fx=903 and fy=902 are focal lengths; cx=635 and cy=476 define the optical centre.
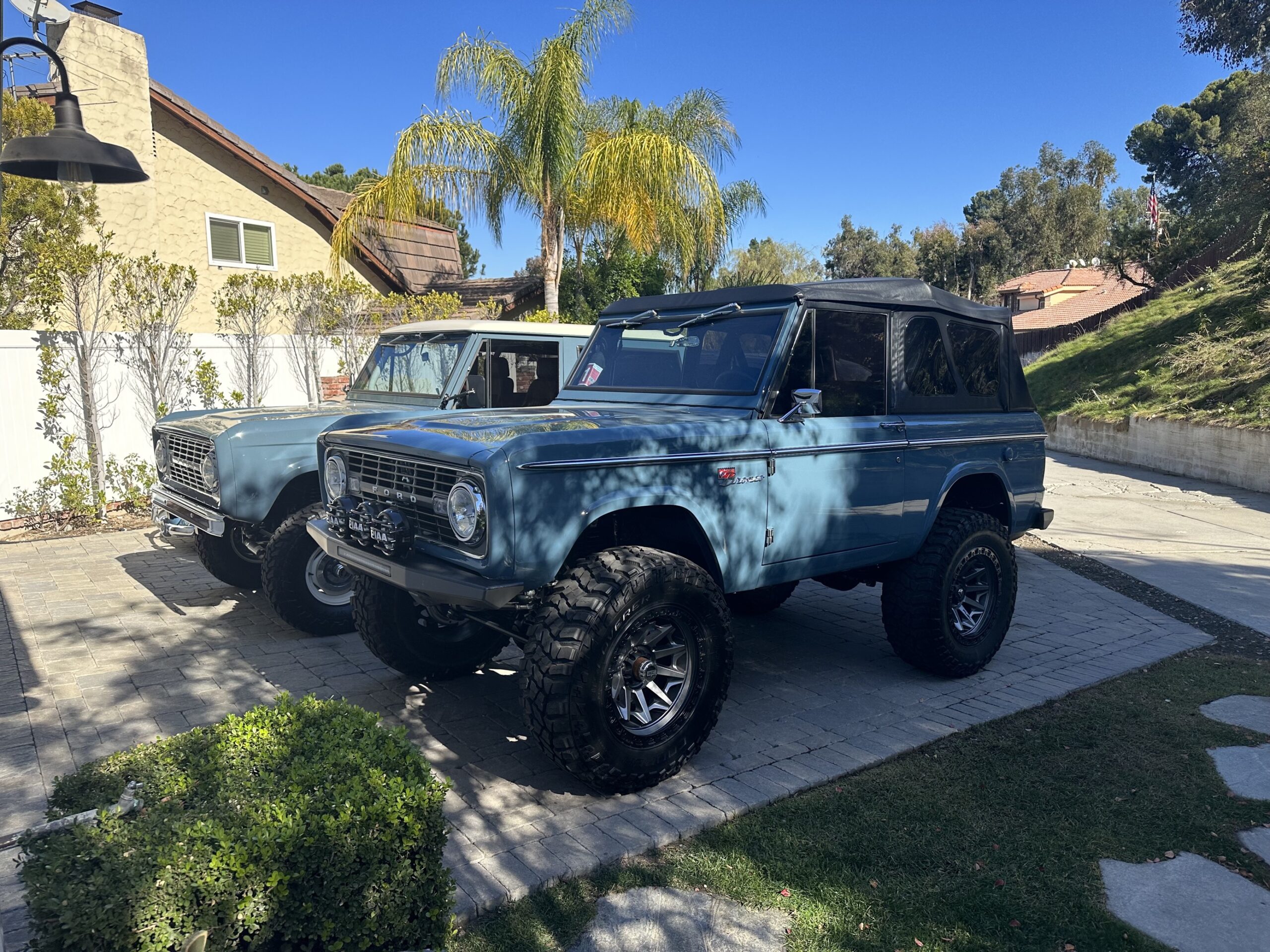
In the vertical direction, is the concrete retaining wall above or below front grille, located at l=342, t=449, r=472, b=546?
below

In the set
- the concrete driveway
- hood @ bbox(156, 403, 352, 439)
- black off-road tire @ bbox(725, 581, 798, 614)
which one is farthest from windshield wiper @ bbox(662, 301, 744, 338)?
the concrete driveway

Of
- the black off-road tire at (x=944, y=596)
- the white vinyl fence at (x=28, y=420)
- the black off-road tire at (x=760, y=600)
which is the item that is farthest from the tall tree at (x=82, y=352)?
the black off-road tire at (x=944, y=596)

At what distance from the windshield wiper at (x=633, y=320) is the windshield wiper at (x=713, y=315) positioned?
20cm

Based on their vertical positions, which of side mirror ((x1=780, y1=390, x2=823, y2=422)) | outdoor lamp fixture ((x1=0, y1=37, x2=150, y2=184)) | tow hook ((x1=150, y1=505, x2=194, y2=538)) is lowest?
tow hook ((x1=150, y1=505, x2=194, y2=538))

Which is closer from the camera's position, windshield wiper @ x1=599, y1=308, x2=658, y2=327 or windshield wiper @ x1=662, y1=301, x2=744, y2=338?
windshield wiper @ x1=662, y1=301, x2=744, y2=338

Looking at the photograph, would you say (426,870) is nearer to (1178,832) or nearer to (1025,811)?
(1025,811)

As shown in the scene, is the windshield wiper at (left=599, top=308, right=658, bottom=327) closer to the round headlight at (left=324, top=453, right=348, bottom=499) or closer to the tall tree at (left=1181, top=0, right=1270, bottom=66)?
the round headlight at (left=324, top=453, right=348, bottom=499)

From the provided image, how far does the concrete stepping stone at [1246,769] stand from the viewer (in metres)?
4.02

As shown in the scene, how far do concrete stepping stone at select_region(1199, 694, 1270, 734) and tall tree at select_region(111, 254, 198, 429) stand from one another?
408 inches

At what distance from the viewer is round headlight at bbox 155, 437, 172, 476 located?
662 centimetres

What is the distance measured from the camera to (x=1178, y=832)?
145 inches

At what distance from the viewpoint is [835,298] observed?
486 centimetres

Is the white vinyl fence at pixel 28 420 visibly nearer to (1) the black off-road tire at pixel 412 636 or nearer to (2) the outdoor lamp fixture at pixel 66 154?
(2) the outdoor lamp fixture at pixel 66 154

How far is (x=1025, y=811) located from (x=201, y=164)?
1581 centimetres
